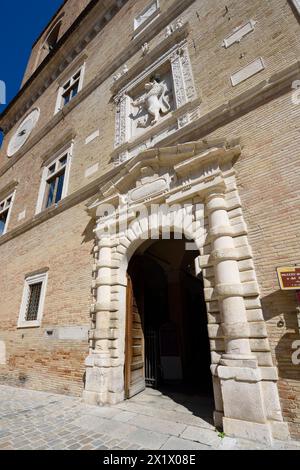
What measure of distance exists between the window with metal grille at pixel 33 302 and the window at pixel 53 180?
3207mm

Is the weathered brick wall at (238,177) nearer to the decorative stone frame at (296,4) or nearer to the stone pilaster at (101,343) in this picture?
the decorative stone frame at (296,4)

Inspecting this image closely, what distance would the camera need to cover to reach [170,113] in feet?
21.5

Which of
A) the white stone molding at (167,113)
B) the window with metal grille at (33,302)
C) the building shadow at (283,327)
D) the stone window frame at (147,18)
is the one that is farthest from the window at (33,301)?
the stone window frame at (147,18)

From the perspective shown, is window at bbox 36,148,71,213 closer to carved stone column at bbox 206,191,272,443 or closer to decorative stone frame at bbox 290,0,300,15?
carved stone column at bbox 206,191,272,443

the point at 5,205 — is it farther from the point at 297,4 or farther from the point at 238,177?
the point at 297,4


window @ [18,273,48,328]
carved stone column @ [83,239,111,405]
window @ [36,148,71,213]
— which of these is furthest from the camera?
window @ [36,148,71,213]

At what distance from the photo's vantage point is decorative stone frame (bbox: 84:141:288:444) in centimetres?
333

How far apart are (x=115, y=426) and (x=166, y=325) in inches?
164

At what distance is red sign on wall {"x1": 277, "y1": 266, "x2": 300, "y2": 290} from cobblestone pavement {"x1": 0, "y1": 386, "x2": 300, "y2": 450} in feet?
6.10

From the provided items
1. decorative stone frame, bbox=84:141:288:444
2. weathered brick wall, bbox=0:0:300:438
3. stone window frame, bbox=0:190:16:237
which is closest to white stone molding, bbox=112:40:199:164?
weathered brick wall, bbox=0:0:300:438

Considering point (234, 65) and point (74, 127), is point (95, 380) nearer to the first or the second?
point (234, 65)

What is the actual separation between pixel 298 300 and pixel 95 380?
411 centimetres

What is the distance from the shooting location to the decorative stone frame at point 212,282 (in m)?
3.33

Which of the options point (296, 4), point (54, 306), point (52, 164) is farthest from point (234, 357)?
point (52, 164)
